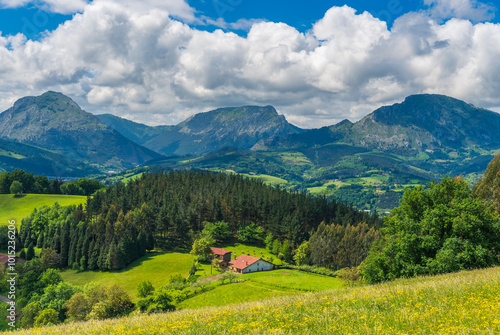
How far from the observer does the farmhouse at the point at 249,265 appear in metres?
103

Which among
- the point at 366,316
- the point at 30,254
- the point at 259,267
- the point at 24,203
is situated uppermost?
the point at 366,316

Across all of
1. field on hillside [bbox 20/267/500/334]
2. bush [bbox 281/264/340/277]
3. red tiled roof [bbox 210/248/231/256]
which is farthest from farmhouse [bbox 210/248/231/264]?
field on hillside [bbox 20/267/500/334]

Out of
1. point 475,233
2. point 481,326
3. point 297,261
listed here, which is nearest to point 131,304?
point 297,261

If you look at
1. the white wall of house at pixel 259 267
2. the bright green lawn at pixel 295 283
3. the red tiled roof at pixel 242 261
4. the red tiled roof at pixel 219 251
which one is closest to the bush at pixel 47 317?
the bright green lawn at pixel 295 283

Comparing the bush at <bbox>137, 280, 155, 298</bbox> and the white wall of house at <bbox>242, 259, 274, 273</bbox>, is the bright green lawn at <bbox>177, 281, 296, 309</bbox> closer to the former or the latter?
the bush at <bbox>137, 280, 155, 298</bbox>

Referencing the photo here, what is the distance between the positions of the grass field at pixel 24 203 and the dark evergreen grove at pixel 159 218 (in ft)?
56.9

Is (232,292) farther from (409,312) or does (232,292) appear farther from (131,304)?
(409,312)

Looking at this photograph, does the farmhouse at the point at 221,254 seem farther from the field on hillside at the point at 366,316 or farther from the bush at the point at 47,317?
the field on hillside at the point at 366,316

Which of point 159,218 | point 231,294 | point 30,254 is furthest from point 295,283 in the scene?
point 30,254

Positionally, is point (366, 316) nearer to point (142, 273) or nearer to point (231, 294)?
point (231, 294)

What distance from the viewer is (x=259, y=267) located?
105562 millimetres

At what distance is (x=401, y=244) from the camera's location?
32.9 metres

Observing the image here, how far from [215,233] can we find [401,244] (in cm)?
10218

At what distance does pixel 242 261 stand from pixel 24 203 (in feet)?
444
